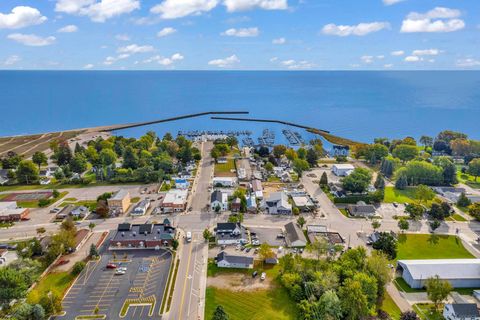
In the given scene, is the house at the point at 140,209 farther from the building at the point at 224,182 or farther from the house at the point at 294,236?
the house at the point at 294,236

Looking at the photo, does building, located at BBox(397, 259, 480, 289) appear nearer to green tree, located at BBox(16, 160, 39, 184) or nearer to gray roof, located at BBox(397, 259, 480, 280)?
gray roof, located at BBox(397, 259, 480, 280)

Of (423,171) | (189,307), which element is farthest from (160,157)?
(423,171)

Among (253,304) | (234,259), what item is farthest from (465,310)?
(234,259)

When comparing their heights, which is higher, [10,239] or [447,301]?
[10,239]

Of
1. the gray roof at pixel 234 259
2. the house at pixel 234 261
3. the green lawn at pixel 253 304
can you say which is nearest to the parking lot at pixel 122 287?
the green lawn at pixel 253 304

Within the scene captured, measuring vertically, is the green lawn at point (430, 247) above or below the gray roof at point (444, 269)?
below

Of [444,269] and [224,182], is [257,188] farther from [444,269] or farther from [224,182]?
[444,269]

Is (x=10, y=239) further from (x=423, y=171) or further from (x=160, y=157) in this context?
(x=423, y=171)
